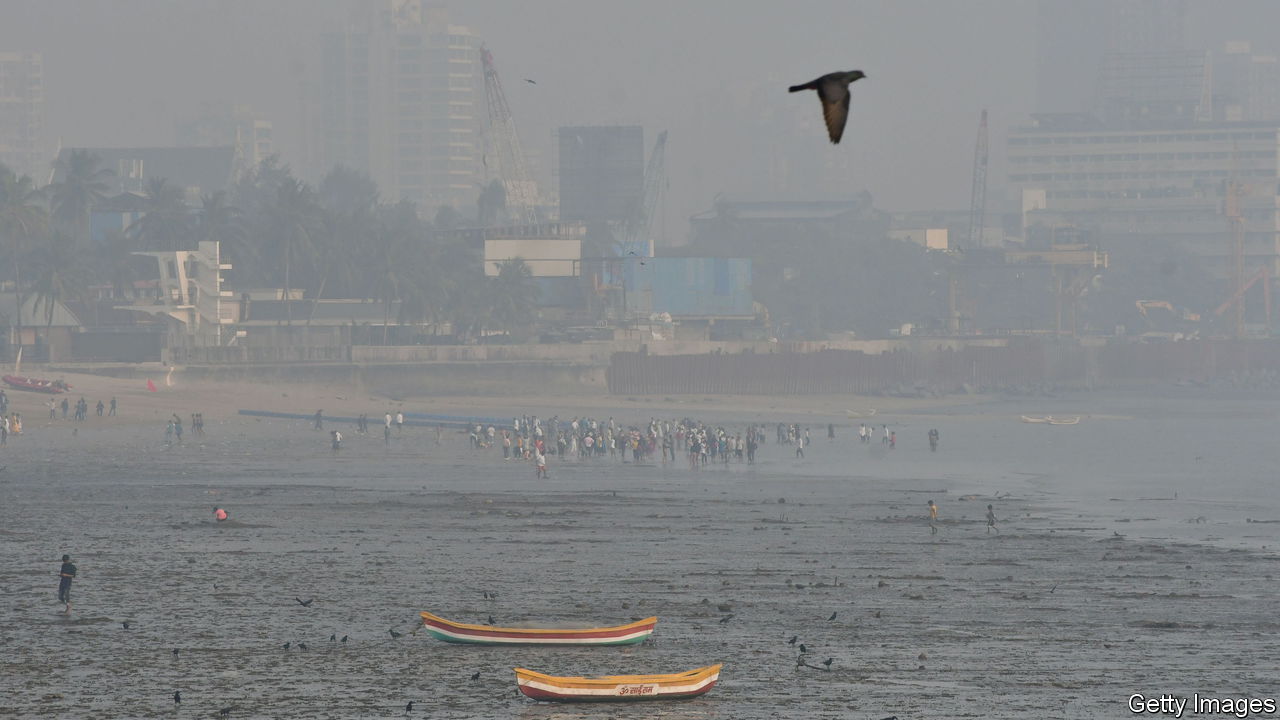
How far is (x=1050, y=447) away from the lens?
7969 cm

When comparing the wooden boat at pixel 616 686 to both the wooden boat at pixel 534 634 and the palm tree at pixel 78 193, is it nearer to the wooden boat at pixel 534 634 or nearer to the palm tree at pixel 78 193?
the wooden boat at pixel 534 634

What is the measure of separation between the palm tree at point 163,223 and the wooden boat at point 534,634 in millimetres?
106243

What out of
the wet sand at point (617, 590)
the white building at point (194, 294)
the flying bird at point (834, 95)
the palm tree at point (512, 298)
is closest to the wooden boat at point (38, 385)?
the white building at point (194, 294)

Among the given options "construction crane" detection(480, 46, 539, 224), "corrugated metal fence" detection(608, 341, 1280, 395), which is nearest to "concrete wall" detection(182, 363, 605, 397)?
"corrugated metal fence" detection(608, 341, 1280, 395)

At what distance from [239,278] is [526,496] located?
280ft

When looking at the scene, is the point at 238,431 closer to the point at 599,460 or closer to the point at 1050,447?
the point at 599,460

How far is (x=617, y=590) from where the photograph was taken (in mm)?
31312

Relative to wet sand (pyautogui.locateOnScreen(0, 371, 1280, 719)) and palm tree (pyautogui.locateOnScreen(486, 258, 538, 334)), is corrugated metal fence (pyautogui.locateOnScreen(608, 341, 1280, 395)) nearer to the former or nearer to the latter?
palm tree (pyautogui.locateOnScreen(486, 258, 538, 334))

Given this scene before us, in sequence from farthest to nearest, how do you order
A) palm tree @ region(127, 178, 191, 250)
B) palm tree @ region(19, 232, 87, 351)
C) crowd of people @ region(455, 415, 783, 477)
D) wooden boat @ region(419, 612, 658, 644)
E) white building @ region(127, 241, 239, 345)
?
palm tree @ region(127, 178, 191, 250), white building @ region(127, 241, 239, 345), palm tree @ region(19, 232, 87, 351), crowd of people @ region(455, 415, 783, 477), wooden boat @ region(419, 612, 658, 644)

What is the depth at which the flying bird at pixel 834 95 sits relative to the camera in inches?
377

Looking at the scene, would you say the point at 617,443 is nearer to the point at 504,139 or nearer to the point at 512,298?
the point at 512,298

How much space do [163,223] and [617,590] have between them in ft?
336

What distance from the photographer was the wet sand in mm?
23156

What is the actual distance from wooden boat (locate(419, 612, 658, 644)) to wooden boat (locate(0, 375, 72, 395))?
67.1 metres
